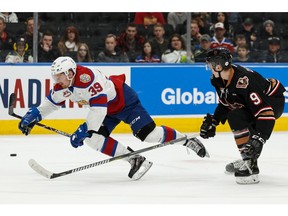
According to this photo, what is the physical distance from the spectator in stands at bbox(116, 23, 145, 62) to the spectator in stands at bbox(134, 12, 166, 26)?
0.31m

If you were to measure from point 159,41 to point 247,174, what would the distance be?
12.5 feet

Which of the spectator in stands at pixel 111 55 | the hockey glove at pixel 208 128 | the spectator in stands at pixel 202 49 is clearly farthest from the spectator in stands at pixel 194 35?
the hockey glove at pixel 208 128

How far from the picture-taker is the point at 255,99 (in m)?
5.19

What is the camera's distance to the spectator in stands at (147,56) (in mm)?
8705

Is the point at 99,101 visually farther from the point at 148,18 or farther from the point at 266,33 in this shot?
the point at 266,33

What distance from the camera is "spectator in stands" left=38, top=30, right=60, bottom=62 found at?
27.7ft

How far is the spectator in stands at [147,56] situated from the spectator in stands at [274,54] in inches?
49.8

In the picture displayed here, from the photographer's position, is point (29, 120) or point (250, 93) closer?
point (250, 93)

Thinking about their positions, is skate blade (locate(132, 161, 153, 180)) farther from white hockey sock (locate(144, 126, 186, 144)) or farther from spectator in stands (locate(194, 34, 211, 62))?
spectator in stands (locate(194, 34, 211, 62))

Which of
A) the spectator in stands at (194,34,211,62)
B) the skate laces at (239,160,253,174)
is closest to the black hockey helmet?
the skate laces at (239,160,253,174)

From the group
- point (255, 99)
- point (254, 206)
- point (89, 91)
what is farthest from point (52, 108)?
point (254, 206)

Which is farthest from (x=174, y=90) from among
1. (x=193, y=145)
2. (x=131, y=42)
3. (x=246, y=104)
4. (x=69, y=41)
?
(x=246, y=104)

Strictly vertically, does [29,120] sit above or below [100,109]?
below

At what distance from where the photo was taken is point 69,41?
344 inches
